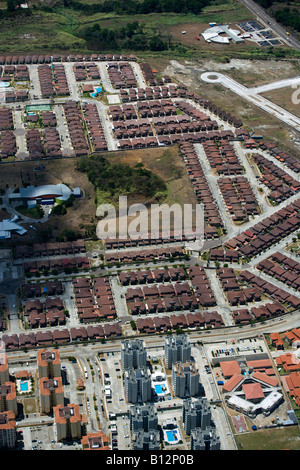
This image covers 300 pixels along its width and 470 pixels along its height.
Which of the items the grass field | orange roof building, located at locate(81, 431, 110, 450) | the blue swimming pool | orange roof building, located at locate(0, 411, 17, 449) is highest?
orange roof building, located at locate(0, 411, 17, 449)

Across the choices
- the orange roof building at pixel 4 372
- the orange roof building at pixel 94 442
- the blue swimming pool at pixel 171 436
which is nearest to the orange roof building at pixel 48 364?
the orange roof building at pixel 4 372

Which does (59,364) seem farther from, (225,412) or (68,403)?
(225,412)

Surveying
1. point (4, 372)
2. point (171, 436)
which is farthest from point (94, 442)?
point (4, 372)

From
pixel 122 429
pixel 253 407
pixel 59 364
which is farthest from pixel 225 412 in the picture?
pixel 59 364

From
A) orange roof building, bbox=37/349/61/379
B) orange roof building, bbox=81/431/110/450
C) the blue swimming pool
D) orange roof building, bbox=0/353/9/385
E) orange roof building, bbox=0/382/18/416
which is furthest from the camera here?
orange roof building, bbox=37/349/61/379

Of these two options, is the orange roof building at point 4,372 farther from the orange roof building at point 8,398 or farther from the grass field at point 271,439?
the grass field at point 271,439

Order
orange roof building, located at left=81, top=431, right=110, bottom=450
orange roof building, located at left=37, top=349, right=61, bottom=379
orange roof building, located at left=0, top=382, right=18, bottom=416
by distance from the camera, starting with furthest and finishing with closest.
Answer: orange roof building, located at left=37, top=349, right=61, bottom=379
orange roof building, located at left=0, top=382, right=18, bottom=416
orange roof building, located at left=81, top=431, right=110, bottom=450

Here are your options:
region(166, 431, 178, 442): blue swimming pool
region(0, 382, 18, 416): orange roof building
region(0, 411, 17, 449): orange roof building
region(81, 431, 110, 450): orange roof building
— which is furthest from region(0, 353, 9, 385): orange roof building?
region(166, 431, 178, 442): blue swimming pool

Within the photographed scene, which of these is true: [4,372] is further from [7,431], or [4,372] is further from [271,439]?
[271,439]

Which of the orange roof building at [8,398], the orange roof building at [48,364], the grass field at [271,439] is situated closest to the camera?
the grass field at [271,439]

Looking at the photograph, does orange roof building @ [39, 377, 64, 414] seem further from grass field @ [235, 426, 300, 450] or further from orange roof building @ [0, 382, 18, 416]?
grass field @ [235, 426, 300, 450]

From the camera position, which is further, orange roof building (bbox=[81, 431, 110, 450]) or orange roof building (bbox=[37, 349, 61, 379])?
orange roof building (bbox=[37, 349, 61, 379])

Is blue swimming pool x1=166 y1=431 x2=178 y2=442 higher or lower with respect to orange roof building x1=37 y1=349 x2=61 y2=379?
A: lower
